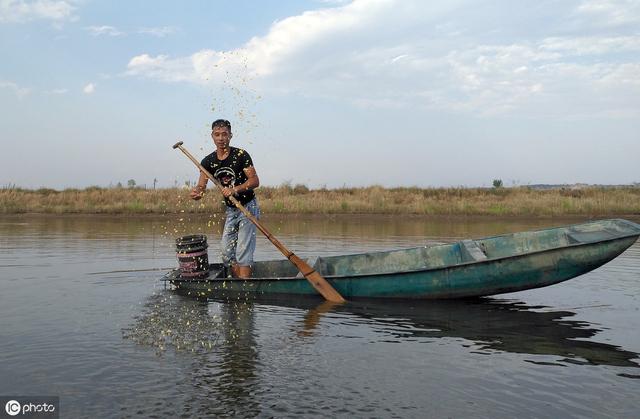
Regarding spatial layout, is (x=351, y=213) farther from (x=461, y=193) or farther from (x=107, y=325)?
(x=107, y=325)

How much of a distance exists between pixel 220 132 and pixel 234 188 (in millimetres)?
923

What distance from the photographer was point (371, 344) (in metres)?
6.06

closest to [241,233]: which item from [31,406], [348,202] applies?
[31,406]

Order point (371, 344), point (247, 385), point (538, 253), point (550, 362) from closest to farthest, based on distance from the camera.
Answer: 1. point (247, 385)
2. point (550, 362)
3. point (371, 344)
4. point (538, 253)

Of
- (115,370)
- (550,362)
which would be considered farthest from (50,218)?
(550,362)

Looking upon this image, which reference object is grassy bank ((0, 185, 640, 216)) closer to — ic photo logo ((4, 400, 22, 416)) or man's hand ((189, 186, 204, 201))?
man's hand ((189, 186, 204, 201))

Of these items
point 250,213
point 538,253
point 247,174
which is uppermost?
point 247,174

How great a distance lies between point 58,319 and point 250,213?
311 centimetres

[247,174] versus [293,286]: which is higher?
[247,174]

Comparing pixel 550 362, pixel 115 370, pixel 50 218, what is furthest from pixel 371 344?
pixel 50 218

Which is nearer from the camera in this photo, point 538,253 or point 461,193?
point 538,253

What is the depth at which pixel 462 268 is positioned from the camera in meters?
8.13

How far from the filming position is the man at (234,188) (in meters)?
8.59

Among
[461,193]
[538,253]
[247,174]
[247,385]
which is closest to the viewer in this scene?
[247,385]
